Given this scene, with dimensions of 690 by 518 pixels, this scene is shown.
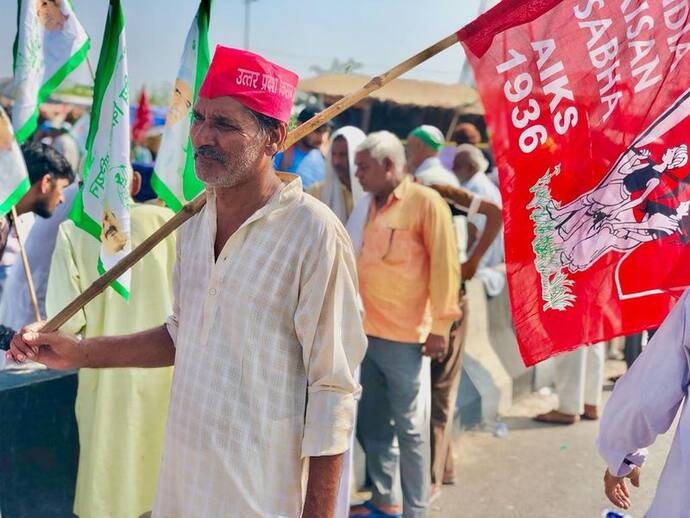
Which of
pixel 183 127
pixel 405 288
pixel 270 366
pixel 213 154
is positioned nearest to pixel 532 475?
pixel 405 288

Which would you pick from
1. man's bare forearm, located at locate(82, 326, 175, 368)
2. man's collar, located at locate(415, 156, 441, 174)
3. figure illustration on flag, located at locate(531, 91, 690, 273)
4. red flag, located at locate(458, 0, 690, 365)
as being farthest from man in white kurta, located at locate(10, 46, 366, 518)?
man's collar, located at locate(415, 156, 441, 174)

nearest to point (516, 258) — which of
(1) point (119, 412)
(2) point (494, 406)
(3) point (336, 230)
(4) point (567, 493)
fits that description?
(3) point (336, 230)

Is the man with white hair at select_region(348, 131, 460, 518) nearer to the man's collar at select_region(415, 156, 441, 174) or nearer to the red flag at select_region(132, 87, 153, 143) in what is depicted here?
the man's collar at select_region(415, 156, 441, 174)

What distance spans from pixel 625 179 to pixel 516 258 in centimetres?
40

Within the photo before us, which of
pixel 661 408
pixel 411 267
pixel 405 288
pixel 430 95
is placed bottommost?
pixel 661 408

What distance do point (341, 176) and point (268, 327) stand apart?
Result: 3.05 m

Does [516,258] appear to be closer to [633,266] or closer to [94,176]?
[633,266]

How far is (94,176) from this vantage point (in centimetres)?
329

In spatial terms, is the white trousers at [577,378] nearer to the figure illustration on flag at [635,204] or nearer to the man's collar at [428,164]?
the man's collar at [428,164]

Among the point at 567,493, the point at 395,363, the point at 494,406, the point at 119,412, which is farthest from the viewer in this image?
the point at 494,406

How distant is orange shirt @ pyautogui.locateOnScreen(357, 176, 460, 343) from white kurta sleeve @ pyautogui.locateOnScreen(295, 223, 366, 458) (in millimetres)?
2281

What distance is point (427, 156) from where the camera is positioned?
6395 mm

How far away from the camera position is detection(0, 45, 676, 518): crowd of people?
86.2 inches

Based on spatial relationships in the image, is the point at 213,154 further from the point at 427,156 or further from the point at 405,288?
the point at 427,156
